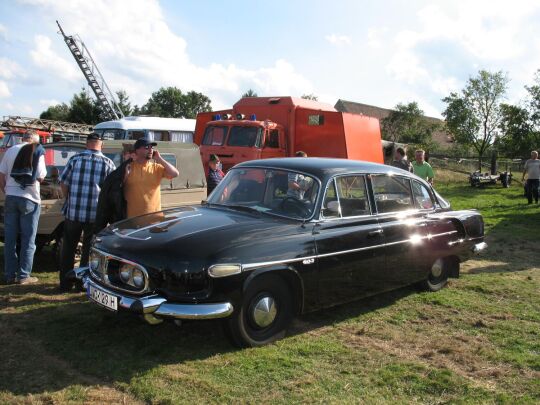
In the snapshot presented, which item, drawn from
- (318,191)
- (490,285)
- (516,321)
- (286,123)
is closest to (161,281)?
(318,191)

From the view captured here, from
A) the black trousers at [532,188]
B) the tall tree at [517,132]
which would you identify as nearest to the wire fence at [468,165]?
the tall tree at [517,132]

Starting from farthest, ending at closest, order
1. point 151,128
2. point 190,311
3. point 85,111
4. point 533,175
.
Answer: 1. point 85,111
2. point 151,128
3. point 533,175
4. point 190,311

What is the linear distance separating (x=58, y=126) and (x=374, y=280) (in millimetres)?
25782

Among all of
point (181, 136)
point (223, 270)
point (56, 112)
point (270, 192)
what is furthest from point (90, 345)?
point (56, 112)

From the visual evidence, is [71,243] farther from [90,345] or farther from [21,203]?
[90,345]

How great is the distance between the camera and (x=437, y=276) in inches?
249

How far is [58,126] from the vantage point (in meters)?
27.1

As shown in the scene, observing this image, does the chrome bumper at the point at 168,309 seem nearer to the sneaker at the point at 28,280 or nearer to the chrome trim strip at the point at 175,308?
the chrome trim strip at the point at 175,308

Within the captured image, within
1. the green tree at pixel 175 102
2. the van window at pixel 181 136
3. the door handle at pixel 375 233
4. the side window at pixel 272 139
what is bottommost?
the door handle at pixel 375 233

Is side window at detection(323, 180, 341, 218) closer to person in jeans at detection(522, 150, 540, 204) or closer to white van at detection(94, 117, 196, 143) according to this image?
person in jeans at detection(522, 150, 540, 204)

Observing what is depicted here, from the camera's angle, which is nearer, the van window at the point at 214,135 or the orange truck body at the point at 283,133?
the orange truck body at the point at 283,133

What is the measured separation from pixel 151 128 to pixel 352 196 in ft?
53.3

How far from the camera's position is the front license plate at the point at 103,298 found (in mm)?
3998

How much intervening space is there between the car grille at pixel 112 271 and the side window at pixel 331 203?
1.81 m
